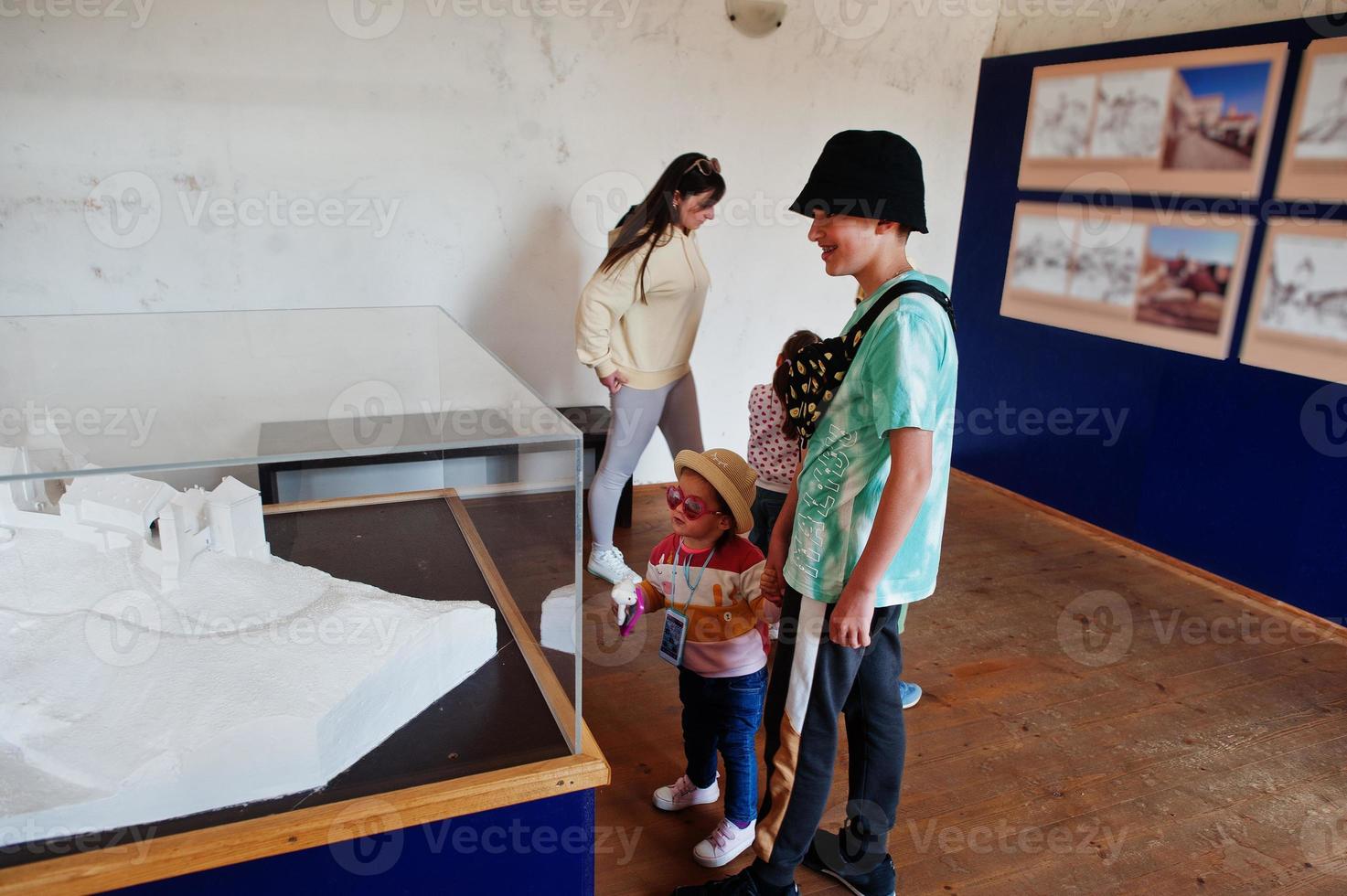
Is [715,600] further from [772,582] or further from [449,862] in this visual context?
[449,862]

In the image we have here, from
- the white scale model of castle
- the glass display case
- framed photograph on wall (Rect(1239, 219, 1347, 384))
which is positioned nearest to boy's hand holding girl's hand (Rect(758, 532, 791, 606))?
the glass display case

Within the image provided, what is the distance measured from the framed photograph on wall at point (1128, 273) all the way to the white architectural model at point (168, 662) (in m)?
3.25

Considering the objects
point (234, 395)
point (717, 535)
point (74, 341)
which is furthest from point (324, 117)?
point (717, 535)

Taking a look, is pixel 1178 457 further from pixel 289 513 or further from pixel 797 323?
pixel 289 513

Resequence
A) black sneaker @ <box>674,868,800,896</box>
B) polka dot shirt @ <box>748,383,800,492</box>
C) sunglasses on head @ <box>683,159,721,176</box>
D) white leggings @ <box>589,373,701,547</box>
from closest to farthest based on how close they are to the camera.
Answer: black sneaker @ <box>674,868,800,896</box> < polka dot shirt @ <box>748,383,800,492</box> < sunglasses on head @ <box>683,159,721,176</box> < white leggings @ <box>589,373,701,547</box>

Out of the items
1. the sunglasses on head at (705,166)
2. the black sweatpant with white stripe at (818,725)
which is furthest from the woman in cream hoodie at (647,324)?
the black sweatpant with white stripe at (818,725)

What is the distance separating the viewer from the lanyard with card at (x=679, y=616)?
5.97 ft

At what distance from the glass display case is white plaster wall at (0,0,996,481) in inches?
65.6

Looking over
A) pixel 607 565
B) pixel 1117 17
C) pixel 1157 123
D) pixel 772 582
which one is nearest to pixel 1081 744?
pixel 772 582

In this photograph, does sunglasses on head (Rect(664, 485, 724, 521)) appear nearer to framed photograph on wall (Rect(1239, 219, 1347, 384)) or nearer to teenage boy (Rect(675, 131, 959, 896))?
teenage boy (Rect(675, 131, 959, 896))

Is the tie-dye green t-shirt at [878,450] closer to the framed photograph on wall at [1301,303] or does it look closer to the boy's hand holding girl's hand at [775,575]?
the boy's hand holding girl's hand at [775,575]

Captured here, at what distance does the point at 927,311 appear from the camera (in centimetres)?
146

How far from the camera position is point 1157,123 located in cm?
365

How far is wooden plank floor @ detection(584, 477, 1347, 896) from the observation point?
6.61ft
